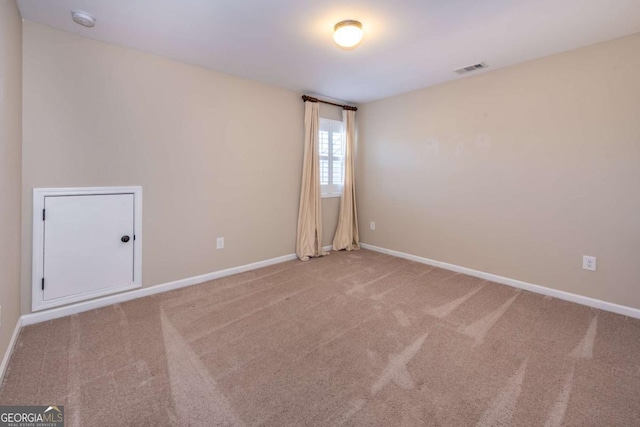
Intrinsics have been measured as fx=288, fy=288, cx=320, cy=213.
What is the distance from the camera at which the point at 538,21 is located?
2.19 m

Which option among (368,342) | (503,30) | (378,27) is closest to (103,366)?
(368,342)

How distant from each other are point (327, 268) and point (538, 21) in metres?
3.09

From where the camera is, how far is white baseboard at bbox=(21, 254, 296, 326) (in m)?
2.31

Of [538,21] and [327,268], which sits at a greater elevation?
[538,21]

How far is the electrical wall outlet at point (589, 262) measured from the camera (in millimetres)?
2672

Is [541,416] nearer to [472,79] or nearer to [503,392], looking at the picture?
[503,392]

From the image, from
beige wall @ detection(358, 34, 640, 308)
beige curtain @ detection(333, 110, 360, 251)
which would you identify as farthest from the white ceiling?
beige curtain @ detection(333, 110, 360, 251)

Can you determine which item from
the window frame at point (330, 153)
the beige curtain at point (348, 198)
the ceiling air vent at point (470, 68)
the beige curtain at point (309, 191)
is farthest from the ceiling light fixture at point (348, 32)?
the beige curtain at point (348, 198)

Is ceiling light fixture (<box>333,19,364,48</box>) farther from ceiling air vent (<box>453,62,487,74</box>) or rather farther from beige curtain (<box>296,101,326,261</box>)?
beige curtain (<box>296,101,326,261</box>)

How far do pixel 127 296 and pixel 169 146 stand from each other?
1511mm

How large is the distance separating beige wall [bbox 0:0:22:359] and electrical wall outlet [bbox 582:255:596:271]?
4.47 m

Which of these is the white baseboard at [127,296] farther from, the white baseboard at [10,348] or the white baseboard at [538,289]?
the white baseboard at [538,289]

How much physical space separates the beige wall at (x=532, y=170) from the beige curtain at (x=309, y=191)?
114 cm

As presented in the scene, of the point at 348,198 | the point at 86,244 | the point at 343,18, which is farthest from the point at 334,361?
the point at 348,198
